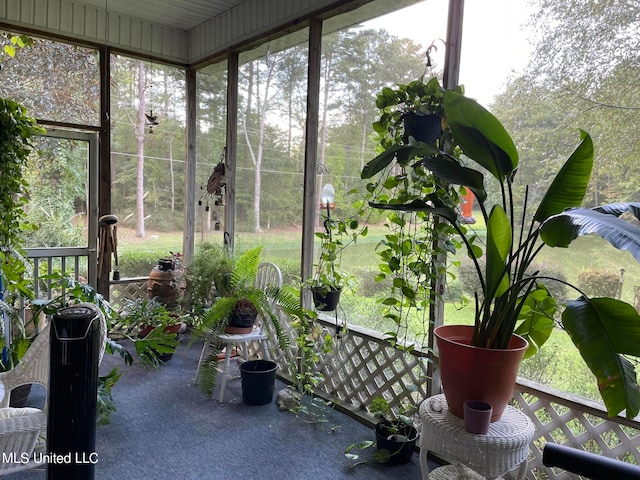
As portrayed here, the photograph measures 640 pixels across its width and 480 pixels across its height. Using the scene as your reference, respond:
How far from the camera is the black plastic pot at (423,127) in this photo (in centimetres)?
209

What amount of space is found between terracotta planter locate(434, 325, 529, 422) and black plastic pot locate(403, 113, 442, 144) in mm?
915

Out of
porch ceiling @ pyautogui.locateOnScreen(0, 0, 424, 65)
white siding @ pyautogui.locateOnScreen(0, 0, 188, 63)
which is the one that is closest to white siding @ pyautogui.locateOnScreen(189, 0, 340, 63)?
porch ceiling @ pyautogui.locateOnScreen(0, 0, 424, 65)

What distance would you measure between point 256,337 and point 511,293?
1.94 m

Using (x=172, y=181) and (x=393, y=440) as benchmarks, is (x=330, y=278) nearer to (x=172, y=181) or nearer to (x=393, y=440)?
(x=393, y=440)

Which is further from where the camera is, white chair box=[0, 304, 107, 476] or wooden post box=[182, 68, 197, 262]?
wooden post box=[182, 68, 197, 262]

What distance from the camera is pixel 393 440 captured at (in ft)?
7.70

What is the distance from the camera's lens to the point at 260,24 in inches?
142

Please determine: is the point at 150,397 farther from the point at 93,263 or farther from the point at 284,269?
the point at 93,263

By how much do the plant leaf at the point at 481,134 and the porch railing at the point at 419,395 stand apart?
1.01 m

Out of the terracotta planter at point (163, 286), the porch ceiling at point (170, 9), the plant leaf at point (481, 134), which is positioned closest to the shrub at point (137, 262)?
A: the terracotta planter at point (163, 286)

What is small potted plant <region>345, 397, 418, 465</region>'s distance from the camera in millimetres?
2330

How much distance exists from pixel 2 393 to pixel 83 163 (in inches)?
104

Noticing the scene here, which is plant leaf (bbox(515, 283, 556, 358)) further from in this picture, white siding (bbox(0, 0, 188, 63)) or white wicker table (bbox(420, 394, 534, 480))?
white siding (bbox(0, 0, 188, 63))

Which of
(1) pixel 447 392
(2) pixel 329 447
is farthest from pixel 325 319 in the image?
(1) pixel 447 392
